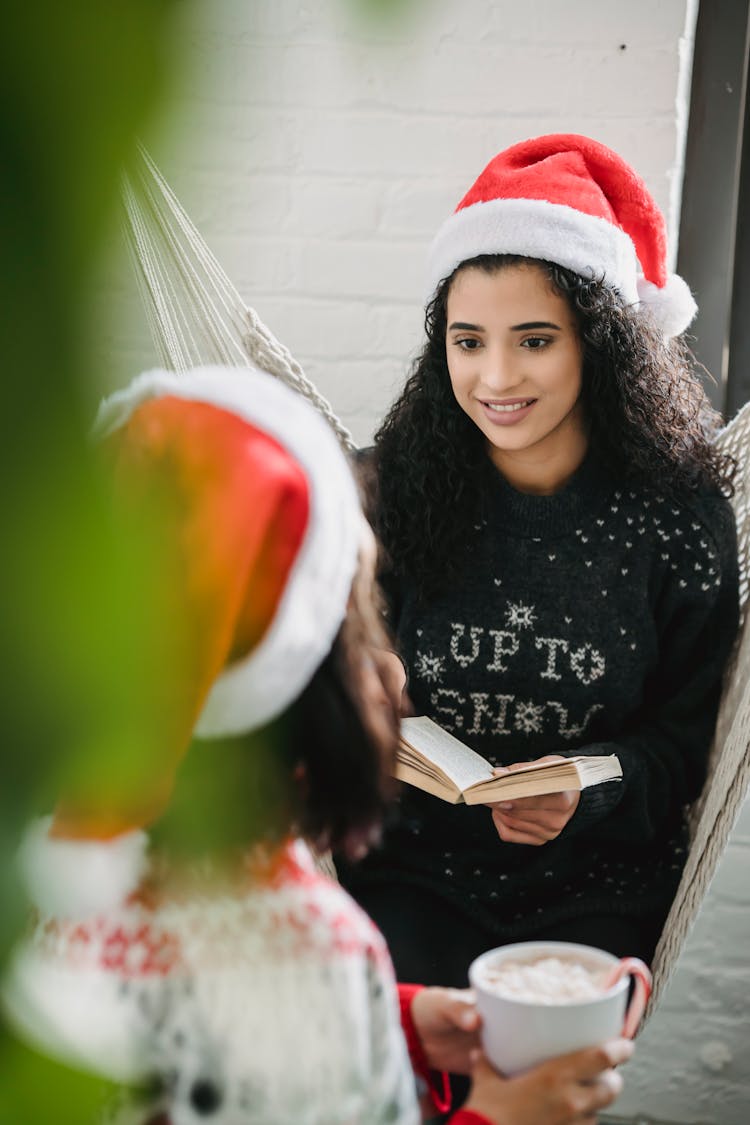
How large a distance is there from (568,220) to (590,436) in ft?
0.79

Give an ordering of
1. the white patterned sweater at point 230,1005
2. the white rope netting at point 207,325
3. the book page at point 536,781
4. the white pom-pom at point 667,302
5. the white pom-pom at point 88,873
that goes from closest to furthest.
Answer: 1. the white pom-pom at point 88,873
2. the white patterned sweater at point 230,1005
3. the book page at point 536,781
4. the white rope netting at point 207,325
5. the white pom-pom at point 667,302

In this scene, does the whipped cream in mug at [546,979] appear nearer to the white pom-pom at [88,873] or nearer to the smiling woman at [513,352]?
the white pom-pom at [88,873]

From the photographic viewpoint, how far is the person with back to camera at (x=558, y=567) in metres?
1.18

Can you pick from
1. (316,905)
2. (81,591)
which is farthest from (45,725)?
(316,905)

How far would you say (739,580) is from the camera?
49.3 inches

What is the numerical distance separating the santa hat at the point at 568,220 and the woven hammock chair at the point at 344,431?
0.63ft

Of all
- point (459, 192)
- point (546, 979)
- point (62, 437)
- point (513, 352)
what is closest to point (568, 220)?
point (513, 352)

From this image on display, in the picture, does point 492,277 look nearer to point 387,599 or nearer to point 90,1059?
point 387,599

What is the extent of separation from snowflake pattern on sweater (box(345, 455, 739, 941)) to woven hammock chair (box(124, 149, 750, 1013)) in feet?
0.09

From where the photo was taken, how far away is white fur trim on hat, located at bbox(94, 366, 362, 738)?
470mm

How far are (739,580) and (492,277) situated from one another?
41 cm

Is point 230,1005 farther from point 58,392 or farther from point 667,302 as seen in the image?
point 667,302

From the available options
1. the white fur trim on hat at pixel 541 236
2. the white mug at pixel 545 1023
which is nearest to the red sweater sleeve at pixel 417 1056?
the white mug at pixel 545 1023

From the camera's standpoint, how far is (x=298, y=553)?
488 mm
